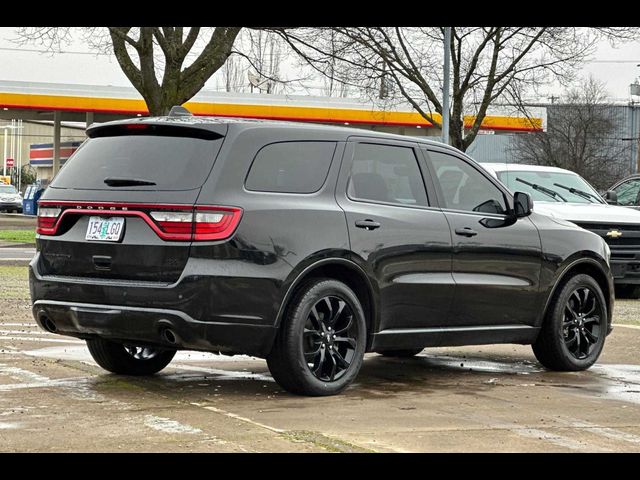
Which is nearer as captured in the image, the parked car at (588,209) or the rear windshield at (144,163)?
the rear windshield at (144,163)

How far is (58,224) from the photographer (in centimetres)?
799

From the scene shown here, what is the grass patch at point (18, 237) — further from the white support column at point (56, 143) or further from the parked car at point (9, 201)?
the parked car at point (9, 201)

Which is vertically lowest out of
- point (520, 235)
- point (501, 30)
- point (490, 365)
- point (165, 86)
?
point (490, 365)

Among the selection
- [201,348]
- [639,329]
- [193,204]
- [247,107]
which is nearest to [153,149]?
[193,204]

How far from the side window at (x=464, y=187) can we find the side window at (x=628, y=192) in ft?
36.0

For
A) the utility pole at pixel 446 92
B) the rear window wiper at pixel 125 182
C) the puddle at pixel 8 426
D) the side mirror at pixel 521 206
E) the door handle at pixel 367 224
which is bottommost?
the puddle at pixel 8 426

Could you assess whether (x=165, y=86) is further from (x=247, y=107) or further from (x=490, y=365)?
(x=247, y=107)

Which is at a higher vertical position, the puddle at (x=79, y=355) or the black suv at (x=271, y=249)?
the black suv at (x=271, y=249)

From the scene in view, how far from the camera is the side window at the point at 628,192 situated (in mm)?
19891

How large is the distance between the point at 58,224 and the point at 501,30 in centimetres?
2773

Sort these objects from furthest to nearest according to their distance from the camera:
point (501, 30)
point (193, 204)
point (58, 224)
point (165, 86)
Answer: point (501, 30)
point (165, 86)
point (58, 224)
point (193, 204)

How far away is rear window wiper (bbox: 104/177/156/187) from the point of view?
25.3 feet

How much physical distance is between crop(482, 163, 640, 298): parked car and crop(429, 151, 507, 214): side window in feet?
21.7

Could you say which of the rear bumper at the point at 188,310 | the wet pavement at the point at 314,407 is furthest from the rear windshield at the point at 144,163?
the wet pavement at the point at 314,407
